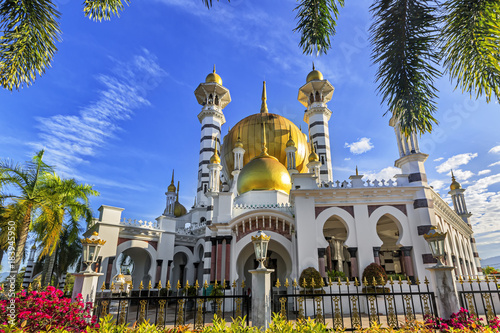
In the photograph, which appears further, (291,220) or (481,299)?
(291,220)

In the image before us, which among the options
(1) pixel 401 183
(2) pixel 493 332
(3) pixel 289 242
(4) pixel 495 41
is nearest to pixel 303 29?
(4) pixel 495 41

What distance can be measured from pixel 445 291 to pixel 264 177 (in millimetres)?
15182

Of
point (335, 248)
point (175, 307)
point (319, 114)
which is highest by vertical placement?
point (319, 114)

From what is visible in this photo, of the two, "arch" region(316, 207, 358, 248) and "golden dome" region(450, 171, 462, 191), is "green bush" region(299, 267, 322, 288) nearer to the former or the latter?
"arch" region(316, 207, 358, 248)

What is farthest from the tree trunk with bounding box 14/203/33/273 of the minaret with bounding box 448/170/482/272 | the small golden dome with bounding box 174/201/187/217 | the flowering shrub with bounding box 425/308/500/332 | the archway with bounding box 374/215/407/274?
the minaret with bounding box 448/170/482/272

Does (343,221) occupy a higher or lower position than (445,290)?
higher

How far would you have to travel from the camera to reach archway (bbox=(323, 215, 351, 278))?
771 inches

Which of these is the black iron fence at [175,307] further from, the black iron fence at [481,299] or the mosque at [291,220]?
the black iron fence at [481,299]

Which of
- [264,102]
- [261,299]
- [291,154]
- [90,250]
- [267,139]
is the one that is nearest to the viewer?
[261,299]

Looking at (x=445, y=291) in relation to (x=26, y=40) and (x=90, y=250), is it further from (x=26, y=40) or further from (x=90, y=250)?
(x=26, y=40)

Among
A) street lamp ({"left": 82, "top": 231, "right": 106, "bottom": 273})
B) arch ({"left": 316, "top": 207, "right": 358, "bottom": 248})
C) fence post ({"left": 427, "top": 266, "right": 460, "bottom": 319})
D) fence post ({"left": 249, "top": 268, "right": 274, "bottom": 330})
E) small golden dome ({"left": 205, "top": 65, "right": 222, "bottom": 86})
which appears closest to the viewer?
fence post ({"left": 249, "top": 268, "right": 274, "bottom": 330})

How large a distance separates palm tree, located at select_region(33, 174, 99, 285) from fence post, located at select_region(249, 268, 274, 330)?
37.0 ft

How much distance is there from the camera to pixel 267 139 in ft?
97.3

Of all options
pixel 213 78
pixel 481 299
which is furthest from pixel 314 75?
Result: pixel 481 299
